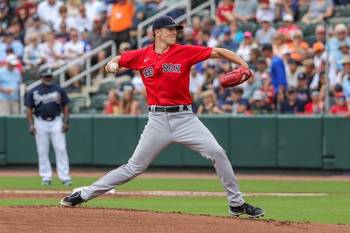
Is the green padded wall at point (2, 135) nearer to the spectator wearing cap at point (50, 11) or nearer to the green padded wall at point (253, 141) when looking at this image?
the spectator wearing cap at point (50, 11)

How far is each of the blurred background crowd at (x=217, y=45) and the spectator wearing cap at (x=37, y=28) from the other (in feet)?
0.08

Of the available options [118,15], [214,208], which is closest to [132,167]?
[214,208]

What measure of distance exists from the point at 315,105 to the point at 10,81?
22.4ft

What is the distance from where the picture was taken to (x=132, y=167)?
371 inches

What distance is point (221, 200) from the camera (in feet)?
42.7

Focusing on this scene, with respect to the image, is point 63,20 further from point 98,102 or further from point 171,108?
point 171,108

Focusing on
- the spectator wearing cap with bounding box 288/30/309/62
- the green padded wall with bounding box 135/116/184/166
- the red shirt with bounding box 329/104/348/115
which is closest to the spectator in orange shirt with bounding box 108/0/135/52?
the green padded wall with bounding box 135/116/184/166

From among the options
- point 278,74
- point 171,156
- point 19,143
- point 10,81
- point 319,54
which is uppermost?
point 319,54

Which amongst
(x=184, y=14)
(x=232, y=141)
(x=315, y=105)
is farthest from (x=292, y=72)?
(x=184, y=14)

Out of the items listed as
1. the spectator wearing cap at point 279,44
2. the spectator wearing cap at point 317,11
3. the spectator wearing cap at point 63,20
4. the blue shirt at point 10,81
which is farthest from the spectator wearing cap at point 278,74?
the spectator wearing cap at point 63,20

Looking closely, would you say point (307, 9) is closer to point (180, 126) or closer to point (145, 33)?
point (145, 33)

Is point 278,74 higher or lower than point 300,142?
higher

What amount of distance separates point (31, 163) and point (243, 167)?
465cm

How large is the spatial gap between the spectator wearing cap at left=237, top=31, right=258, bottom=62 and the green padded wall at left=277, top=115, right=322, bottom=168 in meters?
1.56
